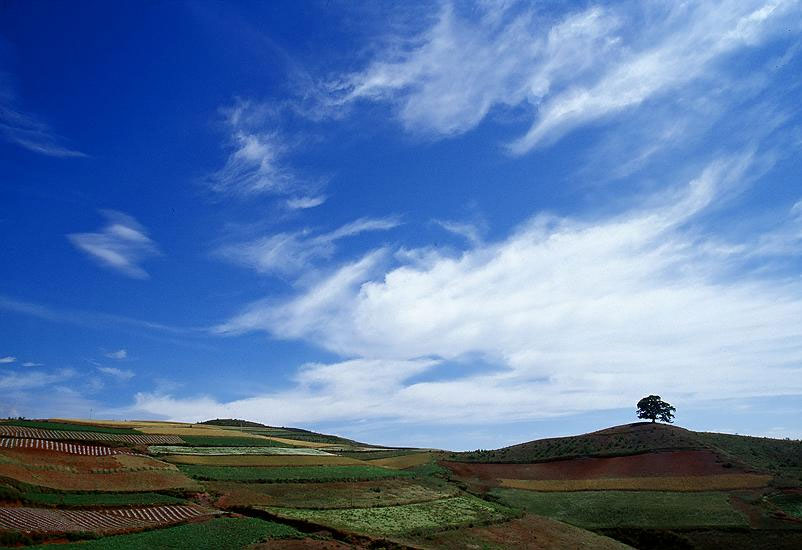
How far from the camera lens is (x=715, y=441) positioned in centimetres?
7388

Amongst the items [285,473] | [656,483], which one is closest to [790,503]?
[656,483]

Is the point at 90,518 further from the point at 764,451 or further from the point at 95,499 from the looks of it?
the point at 764,451

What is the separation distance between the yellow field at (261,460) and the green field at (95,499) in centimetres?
1472

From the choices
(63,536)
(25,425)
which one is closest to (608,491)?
(63,536)

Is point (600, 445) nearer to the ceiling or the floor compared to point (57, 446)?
nearer to the ceiling

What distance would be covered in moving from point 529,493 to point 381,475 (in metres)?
15.7

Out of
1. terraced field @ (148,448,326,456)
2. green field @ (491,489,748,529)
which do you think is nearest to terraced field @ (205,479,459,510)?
green field @ (491,489,748,529)

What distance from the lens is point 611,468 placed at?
2542 inches

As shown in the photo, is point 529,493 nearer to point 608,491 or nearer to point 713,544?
point 608,491

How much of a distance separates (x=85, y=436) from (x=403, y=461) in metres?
38.0

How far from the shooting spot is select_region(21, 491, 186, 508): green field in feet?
114

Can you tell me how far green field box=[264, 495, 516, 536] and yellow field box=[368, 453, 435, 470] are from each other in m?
19.6

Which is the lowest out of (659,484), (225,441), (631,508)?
(631,508)

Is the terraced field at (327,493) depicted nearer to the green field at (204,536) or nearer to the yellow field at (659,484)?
the green field at (204,536)
